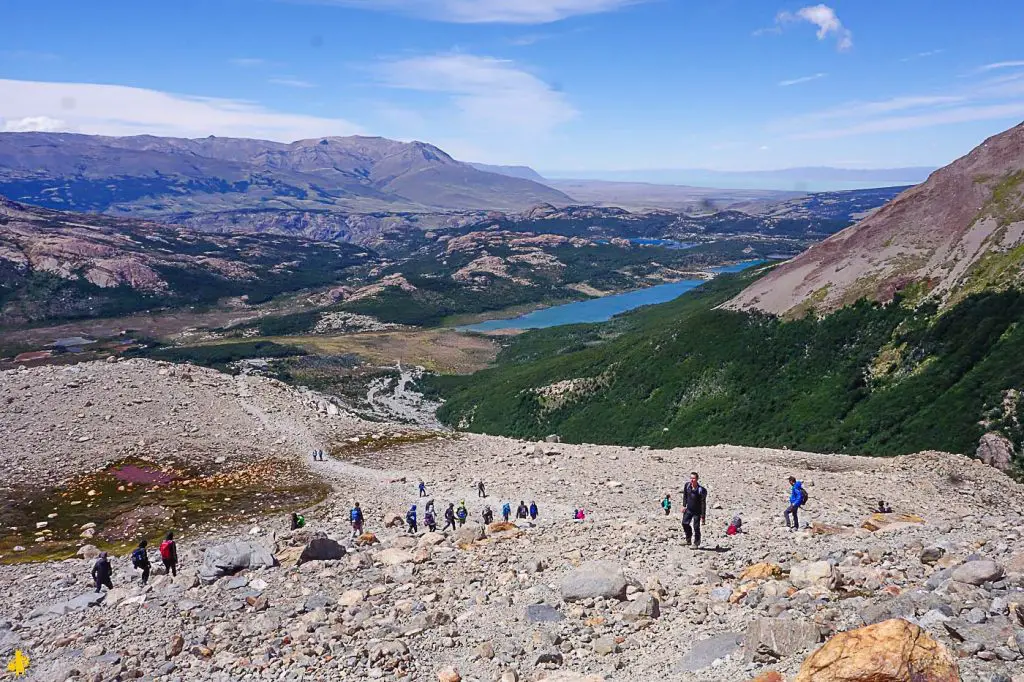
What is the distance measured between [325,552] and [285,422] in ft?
87.7

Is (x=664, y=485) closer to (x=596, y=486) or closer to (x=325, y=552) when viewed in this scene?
(x=596, y=486)

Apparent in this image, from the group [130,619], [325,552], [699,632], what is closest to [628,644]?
[699,632]

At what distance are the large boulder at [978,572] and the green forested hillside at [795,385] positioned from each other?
41.0 metres

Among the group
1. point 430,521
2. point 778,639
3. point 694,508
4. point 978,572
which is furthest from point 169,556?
point 978,572

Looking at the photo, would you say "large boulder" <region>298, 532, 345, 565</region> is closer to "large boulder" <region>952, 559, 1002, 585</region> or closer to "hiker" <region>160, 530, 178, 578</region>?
"hiker" <region>160, 530, 178, 578</region>

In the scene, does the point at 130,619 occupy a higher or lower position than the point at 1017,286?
lower

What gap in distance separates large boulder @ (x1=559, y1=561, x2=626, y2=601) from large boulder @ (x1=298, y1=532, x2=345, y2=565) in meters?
8.91

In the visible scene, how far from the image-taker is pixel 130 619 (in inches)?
786

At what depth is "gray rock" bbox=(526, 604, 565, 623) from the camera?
55.6 feet

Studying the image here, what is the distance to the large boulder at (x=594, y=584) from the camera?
17.7 m

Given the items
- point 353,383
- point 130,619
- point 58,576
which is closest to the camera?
point 130,619

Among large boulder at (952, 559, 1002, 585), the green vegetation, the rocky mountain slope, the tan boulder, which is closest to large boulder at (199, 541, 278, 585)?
the rocky mountain slope

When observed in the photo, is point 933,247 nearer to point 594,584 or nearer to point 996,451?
point 996,451

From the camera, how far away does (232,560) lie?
2262cm
